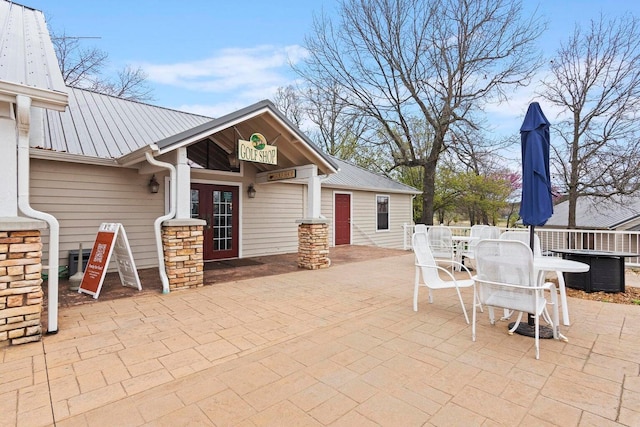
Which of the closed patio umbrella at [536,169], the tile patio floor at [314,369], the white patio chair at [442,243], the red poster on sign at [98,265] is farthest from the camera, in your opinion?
the white patio chair at [442,243]

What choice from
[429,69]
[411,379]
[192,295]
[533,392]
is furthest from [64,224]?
[429,69]

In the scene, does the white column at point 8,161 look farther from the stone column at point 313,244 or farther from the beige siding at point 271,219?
the beige siding at point 271,219

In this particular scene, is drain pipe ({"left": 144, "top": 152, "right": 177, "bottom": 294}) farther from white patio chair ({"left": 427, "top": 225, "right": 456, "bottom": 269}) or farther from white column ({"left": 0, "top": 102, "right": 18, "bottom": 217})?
white patio chair ({"left": 427, "top": 225, "right": 456, "bottom": 269})

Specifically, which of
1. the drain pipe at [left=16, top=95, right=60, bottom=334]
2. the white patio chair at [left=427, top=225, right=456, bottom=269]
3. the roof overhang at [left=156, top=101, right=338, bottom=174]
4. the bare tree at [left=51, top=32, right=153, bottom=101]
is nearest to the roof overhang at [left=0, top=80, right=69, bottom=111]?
the drain pipe at [left=16, top=95, right=60, bottom=334]

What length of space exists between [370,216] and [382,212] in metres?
0.80

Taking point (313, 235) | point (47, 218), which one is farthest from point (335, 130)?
point (47, 218)

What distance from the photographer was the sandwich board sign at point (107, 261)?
15.3ft

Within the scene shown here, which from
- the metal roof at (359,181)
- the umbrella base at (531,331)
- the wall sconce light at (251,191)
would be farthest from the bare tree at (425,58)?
the umbrella base at (531,331)

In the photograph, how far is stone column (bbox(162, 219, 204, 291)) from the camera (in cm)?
504

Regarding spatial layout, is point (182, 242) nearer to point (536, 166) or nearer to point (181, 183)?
point (181, 183)

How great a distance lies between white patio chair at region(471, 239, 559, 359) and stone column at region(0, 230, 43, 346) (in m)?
4.23

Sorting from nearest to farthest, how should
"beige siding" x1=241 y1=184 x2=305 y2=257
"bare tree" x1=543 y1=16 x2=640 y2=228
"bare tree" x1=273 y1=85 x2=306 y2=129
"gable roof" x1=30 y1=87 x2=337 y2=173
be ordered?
"gable roof" x1=30 y1=87 x2=337 y2=173, "beige siding" x1=241 y1=184 x2=305 y2=257, "bare tree" x1=543 y1=16 x2=640 y2=228, "bare tree" x1=273 y1=85 x2=306 y2=129

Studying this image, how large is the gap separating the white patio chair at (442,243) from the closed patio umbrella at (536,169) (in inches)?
110

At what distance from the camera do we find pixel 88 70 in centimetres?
1496
